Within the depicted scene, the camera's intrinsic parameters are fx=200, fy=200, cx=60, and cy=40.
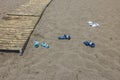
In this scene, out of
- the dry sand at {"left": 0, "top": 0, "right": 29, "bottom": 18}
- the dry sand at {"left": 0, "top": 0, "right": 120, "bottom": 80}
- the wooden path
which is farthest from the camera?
the dry sand at {"left": 0, "top": 0, "right": 29, "bottom": 18}

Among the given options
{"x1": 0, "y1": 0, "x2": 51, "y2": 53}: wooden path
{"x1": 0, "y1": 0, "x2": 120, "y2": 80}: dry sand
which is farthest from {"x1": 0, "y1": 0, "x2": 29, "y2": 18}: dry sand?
{"x1": 0, "y1": 0, "x2": 120, "y2": 80}: dry sand

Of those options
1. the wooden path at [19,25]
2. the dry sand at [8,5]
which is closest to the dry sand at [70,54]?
the wooden path at [19,25]

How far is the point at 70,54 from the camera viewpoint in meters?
5.38

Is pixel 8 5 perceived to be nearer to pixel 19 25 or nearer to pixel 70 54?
pixel 19 25

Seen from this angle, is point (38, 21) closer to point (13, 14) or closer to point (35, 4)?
point (13, 14)

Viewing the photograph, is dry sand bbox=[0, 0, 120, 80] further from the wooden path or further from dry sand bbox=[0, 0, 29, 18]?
dry sand bbox=[0, 0, 29, 18]

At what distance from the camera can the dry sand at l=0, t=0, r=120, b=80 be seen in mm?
4629

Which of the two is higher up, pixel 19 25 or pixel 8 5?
pixel 19 25

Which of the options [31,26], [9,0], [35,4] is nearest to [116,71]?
[31,26]

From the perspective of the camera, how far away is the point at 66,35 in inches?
248

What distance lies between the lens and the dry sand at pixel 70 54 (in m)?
4.63

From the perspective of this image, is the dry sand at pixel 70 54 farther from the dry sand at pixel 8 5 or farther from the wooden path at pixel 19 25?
the dry sand at pixel 8 5

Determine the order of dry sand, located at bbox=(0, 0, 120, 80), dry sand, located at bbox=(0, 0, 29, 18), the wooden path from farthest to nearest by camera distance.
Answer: dry sand, located at bbox=(0, 0, 29, 18)
the wooden path
dry sand, located at bbox=(0, 0, 120, 80)

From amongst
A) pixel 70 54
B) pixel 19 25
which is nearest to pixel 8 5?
pixel 19 25
